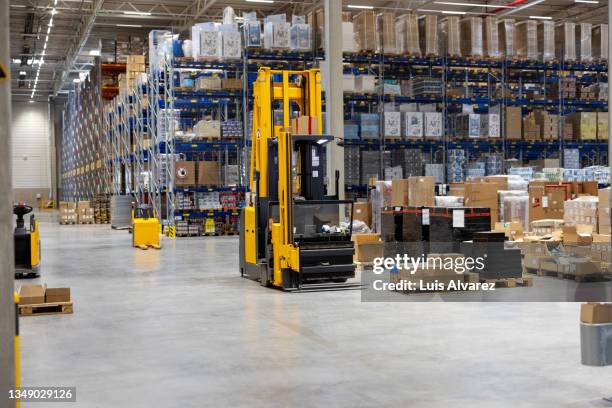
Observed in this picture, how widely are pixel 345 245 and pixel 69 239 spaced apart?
11.7m

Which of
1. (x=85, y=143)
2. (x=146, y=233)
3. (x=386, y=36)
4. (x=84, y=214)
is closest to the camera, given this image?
(x=146, y=233)

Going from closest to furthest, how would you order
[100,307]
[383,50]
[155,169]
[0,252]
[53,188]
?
[0,252] → [100,307] → [383,50] → [155,169] → [53,188]

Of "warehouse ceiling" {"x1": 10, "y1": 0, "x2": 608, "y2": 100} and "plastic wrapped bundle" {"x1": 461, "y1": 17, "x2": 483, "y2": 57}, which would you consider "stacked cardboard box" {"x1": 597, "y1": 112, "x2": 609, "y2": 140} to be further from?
"warehouse ceiling" {"x1": 10, "y1": 0, "x2": 608, "y2": 100}

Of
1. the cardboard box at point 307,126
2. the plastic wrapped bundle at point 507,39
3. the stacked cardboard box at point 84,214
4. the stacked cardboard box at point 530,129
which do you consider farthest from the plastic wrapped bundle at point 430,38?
the stacked cardboard box at point 84,214

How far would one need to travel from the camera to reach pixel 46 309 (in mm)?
7453

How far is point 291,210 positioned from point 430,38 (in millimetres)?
10970

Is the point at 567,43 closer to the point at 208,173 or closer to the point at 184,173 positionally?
the point at 208,173

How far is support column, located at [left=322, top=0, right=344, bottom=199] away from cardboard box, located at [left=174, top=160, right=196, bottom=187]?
16.2 ft

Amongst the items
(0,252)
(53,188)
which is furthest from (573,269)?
(53,188)

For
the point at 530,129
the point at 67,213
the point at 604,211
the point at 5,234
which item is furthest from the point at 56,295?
the point at 67,213

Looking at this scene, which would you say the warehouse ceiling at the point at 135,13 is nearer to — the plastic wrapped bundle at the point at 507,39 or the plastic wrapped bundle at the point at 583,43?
the plastic wrapped bundle at the point at 583,43

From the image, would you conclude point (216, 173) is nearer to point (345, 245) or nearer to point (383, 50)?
point (383, 50)

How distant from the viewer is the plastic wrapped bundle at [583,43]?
1966 cm

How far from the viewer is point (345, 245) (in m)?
9.04
